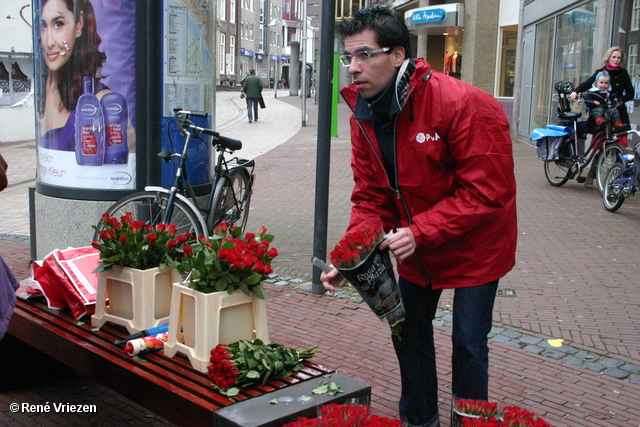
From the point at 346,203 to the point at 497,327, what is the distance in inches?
201

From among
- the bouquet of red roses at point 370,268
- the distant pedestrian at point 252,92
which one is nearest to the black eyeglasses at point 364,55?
the bouquet of red roses at point 370,268

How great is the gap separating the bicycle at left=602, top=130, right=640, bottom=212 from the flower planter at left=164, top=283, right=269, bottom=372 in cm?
669

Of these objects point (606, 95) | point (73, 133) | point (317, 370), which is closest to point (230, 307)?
point (317, 370)

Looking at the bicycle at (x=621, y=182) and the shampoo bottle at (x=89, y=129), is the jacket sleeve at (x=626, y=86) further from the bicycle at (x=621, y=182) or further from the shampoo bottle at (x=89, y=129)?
the shampoo bottle at (x=89, y=129)

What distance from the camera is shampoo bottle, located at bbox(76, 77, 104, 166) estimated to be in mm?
5711

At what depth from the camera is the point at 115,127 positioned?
575cm

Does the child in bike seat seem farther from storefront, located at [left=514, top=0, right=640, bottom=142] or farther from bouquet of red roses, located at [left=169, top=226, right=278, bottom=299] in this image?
bouquet of red roses, located at [left=169, top=226, right=278, bottom=299]

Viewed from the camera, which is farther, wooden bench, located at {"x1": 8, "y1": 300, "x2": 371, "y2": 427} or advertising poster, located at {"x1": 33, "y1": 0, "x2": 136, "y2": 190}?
advertising poster, located at {"x1": 33, "y1": 0, "x2": 136, "y2": 190}

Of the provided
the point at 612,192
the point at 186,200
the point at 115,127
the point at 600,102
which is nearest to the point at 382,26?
the point at 186,200

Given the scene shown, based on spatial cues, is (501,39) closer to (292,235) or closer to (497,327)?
(292,235)

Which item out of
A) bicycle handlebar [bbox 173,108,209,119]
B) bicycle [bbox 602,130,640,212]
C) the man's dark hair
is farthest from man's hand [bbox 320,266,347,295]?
bicycle [bbox 602,130,640,212]

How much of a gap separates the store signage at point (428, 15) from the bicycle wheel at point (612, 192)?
64.0 feet

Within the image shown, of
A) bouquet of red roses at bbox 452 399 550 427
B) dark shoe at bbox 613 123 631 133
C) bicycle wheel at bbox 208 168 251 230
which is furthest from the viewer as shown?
dark shoe at bbox 613 123 631 133

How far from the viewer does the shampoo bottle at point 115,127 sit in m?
5.71
